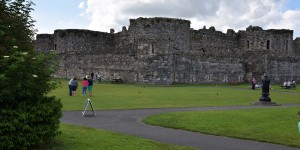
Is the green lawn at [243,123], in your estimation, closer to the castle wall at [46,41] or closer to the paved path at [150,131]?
the paved path at [150,131]

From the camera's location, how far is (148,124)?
17797mm

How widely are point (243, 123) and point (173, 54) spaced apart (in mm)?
32220

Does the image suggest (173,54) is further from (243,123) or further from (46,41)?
(243,123)

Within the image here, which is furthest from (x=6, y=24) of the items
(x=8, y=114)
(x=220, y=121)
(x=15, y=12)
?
(x=220, y=121)

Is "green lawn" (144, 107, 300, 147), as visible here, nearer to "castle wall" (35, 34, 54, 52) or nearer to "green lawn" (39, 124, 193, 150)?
"green lawn" (39, 124, 193, 150)

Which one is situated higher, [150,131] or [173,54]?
[173,54]

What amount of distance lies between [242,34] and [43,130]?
6044 centimetres

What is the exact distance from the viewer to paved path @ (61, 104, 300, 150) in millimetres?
13312

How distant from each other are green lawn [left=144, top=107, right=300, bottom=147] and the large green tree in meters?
6.47

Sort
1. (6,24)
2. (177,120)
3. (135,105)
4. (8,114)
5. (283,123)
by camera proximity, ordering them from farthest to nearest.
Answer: (135,105) → (177,120) → (283,123) → (6,24) → (8,114)

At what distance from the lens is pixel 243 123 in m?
17.4

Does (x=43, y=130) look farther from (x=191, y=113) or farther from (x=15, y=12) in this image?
(x=191, y=113)

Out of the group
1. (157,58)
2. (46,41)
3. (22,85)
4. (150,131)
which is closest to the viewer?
(22,85)

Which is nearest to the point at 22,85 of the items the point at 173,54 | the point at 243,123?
the point at 243,123
